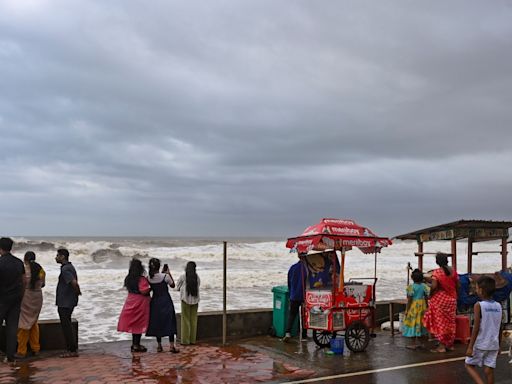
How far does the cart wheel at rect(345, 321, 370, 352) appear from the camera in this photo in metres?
9.06

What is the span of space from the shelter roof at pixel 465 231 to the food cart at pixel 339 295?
2.34 m

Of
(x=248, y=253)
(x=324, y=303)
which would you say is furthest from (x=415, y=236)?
(x=248, y=253)

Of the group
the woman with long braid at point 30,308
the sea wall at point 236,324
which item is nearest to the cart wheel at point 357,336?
the sea wall at point 236,324

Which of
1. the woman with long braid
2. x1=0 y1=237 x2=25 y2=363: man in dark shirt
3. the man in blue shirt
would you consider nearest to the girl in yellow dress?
the man in blue shirt

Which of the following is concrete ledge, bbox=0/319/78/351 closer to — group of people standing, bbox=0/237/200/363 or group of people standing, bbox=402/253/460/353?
group of people standing, bbox=0/237/200/363

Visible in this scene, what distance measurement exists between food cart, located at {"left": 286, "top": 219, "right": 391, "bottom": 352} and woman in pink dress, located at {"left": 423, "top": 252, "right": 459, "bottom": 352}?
1.06 meters

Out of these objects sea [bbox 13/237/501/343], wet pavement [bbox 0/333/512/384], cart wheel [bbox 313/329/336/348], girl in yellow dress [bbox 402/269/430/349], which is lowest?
sea [bbox 13/237/501/343]

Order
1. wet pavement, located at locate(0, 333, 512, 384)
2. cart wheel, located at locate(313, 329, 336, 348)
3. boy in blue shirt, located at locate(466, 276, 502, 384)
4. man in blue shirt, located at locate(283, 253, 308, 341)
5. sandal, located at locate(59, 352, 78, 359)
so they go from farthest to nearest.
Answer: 1. man in blue shirt, located at locate(283, 253, 308, 341)
2. cart wheel, located at locate(313, 329, 336, 348)
3. sandal, located at locate(59, 352, 78, 359)
4. wet pavement, located at locate(0, 333, 512, 384)
5. boy in blue shirt, located at locate(466, 276, 502, 384)

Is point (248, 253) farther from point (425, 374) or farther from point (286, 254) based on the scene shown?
point (425, 374)

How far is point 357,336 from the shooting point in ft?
30.2

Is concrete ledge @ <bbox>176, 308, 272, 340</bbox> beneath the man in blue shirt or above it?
beneath

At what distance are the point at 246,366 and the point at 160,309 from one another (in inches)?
76.2

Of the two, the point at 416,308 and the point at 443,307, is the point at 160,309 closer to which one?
the point at 416,308

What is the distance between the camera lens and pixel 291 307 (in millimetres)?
10195
